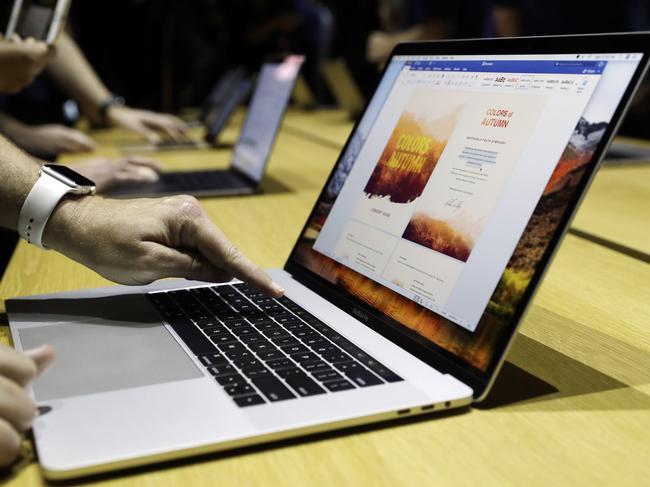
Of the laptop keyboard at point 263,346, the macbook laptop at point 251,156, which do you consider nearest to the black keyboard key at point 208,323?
the laptop keyboard at point 263,346

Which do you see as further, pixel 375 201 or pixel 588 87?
pixel 375 201

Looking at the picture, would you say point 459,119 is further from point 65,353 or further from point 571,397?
point 65,353

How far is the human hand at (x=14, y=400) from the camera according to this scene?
1.38 ft

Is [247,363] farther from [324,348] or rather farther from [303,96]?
[303,96]

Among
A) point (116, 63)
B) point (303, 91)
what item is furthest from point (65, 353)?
point (116, 63)

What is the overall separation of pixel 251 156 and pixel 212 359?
103cm

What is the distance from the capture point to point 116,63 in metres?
4.11

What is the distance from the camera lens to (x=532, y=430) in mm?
505

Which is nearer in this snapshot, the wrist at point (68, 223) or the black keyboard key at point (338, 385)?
the black keyboard key at point (338, 385)

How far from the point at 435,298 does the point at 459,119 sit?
193mm

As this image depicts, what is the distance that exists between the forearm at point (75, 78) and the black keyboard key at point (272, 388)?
2.14 m

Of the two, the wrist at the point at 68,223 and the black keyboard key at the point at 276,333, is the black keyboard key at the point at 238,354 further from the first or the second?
the wrist at the point at 68,223

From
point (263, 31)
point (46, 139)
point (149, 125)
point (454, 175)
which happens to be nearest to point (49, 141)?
point (46, 139)

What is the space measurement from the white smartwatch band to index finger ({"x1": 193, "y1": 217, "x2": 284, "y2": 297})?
0.17 m
